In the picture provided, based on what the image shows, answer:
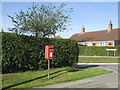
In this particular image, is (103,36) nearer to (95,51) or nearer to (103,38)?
(103,38)

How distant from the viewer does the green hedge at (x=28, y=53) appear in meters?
8.06

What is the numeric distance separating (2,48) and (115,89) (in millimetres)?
6280

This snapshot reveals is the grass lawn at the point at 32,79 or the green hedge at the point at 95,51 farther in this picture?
the green hedge at the point at 95,51

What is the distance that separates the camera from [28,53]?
891 cm

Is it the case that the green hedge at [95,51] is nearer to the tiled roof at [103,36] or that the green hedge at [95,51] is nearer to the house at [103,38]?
the house at [103,38]

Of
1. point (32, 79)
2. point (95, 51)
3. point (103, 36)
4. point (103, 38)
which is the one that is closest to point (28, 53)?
point (32, 79)

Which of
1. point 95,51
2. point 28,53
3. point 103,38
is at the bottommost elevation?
point 95,51

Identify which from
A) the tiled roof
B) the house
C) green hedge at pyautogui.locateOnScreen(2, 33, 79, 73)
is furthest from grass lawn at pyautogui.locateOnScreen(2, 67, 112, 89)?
the tiled roof

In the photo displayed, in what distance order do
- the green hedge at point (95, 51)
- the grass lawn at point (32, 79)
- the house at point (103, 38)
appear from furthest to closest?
the house at point (103, 38) → the green hedge at point (95, 51) → the grass lawn at point (32, 79)

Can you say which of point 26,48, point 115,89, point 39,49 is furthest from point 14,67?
point 115,89

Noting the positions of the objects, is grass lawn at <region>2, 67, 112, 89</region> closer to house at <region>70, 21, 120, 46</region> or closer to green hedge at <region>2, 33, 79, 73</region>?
green hedge at <region>2, 33, 79, 73</region>

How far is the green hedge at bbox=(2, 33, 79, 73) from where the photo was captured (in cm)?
806

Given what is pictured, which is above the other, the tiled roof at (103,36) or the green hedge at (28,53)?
the tiled roof at (103,36)

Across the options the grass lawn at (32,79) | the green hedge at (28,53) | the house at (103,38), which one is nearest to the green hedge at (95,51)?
the house at (103,38)
